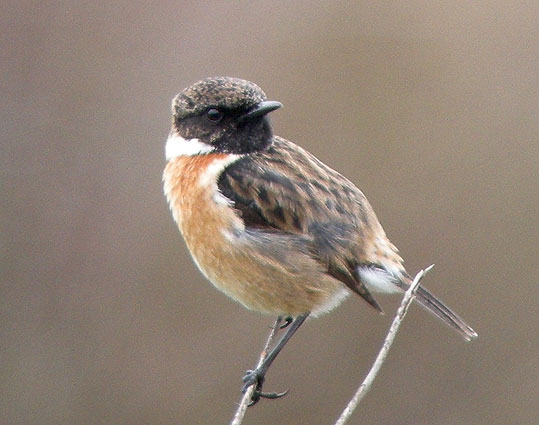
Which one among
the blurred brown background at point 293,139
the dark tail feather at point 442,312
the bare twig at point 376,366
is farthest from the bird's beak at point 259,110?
the blurred brown background at point 293,139

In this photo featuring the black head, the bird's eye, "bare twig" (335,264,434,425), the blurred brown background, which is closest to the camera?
"bare twig" (335,264,434,425)

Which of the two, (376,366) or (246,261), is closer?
(376,366)

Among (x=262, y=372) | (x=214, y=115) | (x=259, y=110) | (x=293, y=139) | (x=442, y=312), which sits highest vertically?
(x=259, y=110)

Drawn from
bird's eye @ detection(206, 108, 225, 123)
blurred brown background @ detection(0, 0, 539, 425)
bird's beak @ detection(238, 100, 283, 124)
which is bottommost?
blurred brown background @ detection(0, 0, 539, 425)

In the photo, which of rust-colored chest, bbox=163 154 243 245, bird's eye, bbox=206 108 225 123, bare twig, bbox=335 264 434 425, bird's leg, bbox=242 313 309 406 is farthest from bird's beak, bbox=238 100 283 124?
bare twig, bbox=335 264 434 425

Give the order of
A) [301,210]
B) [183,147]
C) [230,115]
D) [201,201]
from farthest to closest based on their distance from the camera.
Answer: [183,147]
[230,115]
[201,201]
[301,210]

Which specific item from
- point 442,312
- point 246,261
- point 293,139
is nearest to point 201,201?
point 246,261

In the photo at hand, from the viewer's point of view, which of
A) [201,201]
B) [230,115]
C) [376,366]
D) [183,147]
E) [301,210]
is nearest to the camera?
[376,366]

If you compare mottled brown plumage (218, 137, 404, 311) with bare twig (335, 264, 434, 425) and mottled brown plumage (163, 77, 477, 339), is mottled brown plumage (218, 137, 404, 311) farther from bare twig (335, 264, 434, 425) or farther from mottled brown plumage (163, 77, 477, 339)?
bare twig (335, 264, 434, 425)

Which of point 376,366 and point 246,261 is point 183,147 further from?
point 376,366
